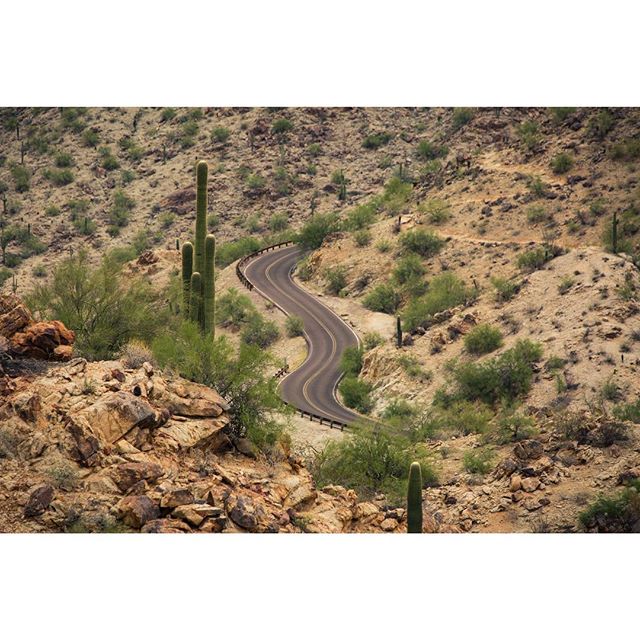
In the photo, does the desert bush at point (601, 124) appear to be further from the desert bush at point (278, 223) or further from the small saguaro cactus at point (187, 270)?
the small saguaro cactus at point (187, 270)

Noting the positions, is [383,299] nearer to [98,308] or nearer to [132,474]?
[98,308]

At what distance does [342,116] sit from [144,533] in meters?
112

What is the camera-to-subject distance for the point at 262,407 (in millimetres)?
56625

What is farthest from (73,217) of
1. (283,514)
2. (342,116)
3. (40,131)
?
(283,514)

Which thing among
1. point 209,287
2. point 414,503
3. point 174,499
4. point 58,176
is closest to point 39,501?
point 174,499

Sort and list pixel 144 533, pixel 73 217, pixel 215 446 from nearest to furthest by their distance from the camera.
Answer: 1. pixel 144 533
2. pixel 215 446
3. pixel 73 217

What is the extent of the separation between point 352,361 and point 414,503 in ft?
144

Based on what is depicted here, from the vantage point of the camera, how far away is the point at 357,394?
292 feet

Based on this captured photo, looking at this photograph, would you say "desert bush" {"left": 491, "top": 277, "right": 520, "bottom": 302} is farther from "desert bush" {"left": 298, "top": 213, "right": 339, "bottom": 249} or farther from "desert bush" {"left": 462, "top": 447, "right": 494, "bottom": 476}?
"desert bush" {"left": 298, "top": 213, "right": 339, "bottom": 249}

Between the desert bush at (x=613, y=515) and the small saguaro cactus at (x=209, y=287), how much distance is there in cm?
1798

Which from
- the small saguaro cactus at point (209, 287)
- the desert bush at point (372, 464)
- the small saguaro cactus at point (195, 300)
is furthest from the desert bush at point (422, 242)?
the small saguaro cactus at point (195, 300)

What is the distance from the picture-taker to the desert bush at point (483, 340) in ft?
284

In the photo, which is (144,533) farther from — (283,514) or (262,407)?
(262,407)

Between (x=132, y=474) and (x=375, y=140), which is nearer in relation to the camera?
(x=132, y=474)
